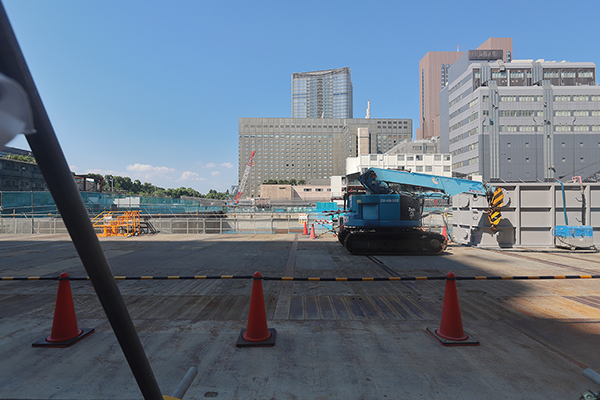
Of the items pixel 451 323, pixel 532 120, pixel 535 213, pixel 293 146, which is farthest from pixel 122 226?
pixel 293 146

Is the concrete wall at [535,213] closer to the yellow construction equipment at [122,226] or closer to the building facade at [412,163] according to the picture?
the yellow construction equipment at [122,226]

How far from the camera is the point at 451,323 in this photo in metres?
4.90

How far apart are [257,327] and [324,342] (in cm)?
107

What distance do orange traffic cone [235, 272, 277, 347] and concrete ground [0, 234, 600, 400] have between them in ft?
0.58

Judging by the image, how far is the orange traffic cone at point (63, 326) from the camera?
4754 millimetres

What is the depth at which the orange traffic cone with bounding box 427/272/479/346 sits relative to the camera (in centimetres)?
482

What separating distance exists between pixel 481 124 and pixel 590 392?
76000 millimetres

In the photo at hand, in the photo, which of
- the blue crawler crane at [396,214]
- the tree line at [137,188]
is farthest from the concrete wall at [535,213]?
the tree line at [137,188]

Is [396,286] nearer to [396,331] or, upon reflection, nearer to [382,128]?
[396,331]

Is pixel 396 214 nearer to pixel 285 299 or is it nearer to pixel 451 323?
pixel 285 299

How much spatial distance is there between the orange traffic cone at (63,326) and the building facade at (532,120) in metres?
75.3

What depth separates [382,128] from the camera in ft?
641

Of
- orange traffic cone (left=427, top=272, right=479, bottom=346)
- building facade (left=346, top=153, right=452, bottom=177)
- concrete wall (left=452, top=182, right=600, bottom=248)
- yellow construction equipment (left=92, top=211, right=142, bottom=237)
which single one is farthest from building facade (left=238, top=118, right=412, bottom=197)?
orange traffic cone (left=427, top=272, right=479, bottom=346)

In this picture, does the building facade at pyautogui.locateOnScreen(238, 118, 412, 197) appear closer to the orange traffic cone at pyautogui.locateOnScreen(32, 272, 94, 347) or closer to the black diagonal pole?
the orange traffic cone at pyautogui.locateOnScreen(32, 272, 94, 347)
